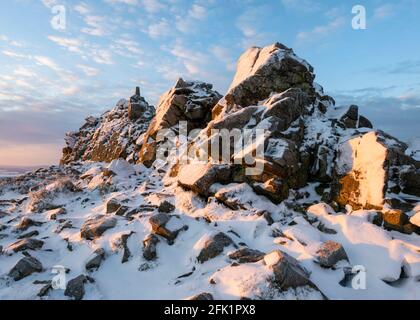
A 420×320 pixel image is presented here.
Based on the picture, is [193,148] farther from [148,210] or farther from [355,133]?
[355,133]

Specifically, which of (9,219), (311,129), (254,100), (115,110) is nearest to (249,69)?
(254,100)

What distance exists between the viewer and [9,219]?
17.9 meters

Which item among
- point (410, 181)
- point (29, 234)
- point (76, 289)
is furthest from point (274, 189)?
point (29, 234)

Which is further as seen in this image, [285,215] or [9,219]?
[9,219]

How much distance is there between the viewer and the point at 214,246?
36.9 ft

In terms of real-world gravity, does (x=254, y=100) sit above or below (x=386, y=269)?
above

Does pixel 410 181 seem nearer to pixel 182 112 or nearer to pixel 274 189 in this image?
pixel 274 189

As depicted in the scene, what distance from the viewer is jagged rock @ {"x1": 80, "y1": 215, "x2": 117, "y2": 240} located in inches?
530

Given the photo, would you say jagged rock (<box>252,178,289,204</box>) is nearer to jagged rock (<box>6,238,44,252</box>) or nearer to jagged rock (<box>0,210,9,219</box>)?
jagged rock (<box>6,238,44,252</box>)

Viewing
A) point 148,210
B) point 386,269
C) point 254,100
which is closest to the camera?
point 386,269

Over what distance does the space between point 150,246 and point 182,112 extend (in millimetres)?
18676

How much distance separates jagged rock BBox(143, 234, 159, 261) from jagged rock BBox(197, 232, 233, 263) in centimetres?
180
